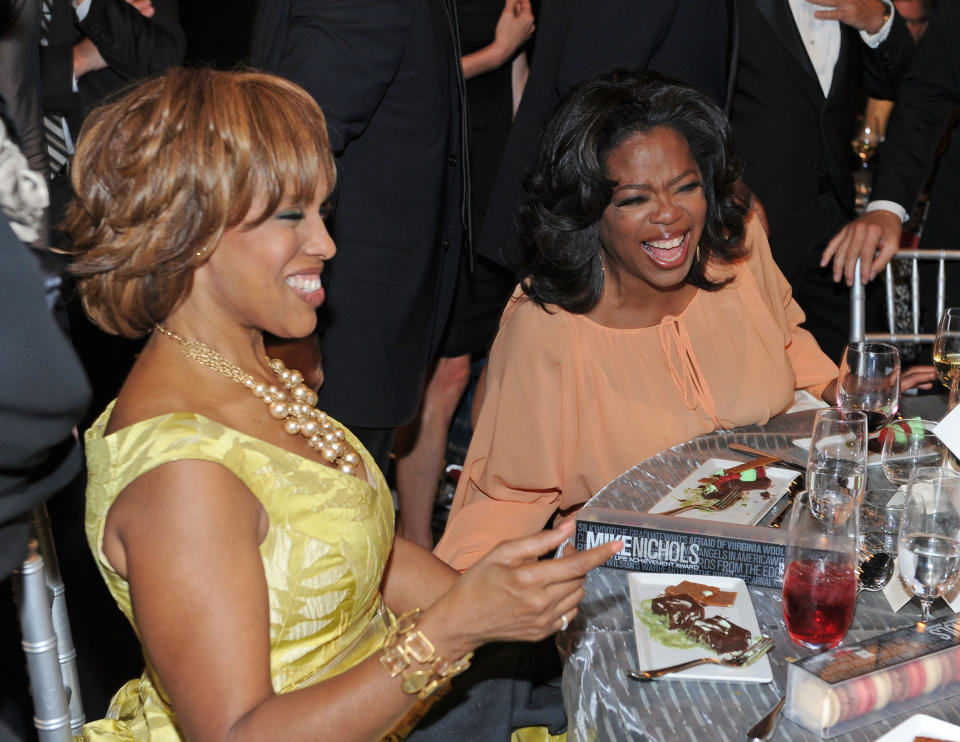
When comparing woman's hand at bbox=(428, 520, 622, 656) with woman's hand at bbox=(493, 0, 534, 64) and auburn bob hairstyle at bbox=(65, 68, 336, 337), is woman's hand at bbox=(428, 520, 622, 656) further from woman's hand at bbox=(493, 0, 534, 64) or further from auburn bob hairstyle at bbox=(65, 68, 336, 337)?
woman's hand at bbox=(493, 0, 534, 64)

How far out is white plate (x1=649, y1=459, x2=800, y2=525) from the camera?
5.49ft

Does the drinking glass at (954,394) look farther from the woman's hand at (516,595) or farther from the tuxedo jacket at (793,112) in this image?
the tuxedo jacket at (793,112)

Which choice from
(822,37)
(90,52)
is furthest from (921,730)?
(822,37)

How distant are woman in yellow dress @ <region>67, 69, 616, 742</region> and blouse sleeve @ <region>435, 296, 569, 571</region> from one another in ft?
2.15

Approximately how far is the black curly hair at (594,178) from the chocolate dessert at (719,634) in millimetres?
1091

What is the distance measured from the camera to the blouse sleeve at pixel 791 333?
252cm

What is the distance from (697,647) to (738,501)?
0.48 meters

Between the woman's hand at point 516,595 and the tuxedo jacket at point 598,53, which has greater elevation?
the tuxedo jacket at point 598,53

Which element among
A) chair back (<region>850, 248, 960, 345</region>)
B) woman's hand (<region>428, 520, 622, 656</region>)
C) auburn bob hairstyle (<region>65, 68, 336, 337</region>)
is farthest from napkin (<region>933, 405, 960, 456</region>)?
auburn bob hairstyle (<region>65, 68, 336, 337</region>)

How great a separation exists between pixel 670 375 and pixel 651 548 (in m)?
0.87

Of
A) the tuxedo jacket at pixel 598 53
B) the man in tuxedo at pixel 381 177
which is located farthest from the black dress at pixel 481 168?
the man in tuxedo at pixel 381 177

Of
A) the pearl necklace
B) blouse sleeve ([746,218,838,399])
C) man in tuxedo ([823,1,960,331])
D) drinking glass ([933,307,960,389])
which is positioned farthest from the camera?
man in tuxedo ([823,1,960,331])

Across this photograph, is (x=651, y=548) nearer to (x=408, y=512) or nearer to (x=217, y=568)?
(x=217, y=568)

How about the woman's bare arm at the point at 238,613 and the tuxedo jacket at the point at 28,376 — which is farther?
the woman's bare arm at the point at 238,613
